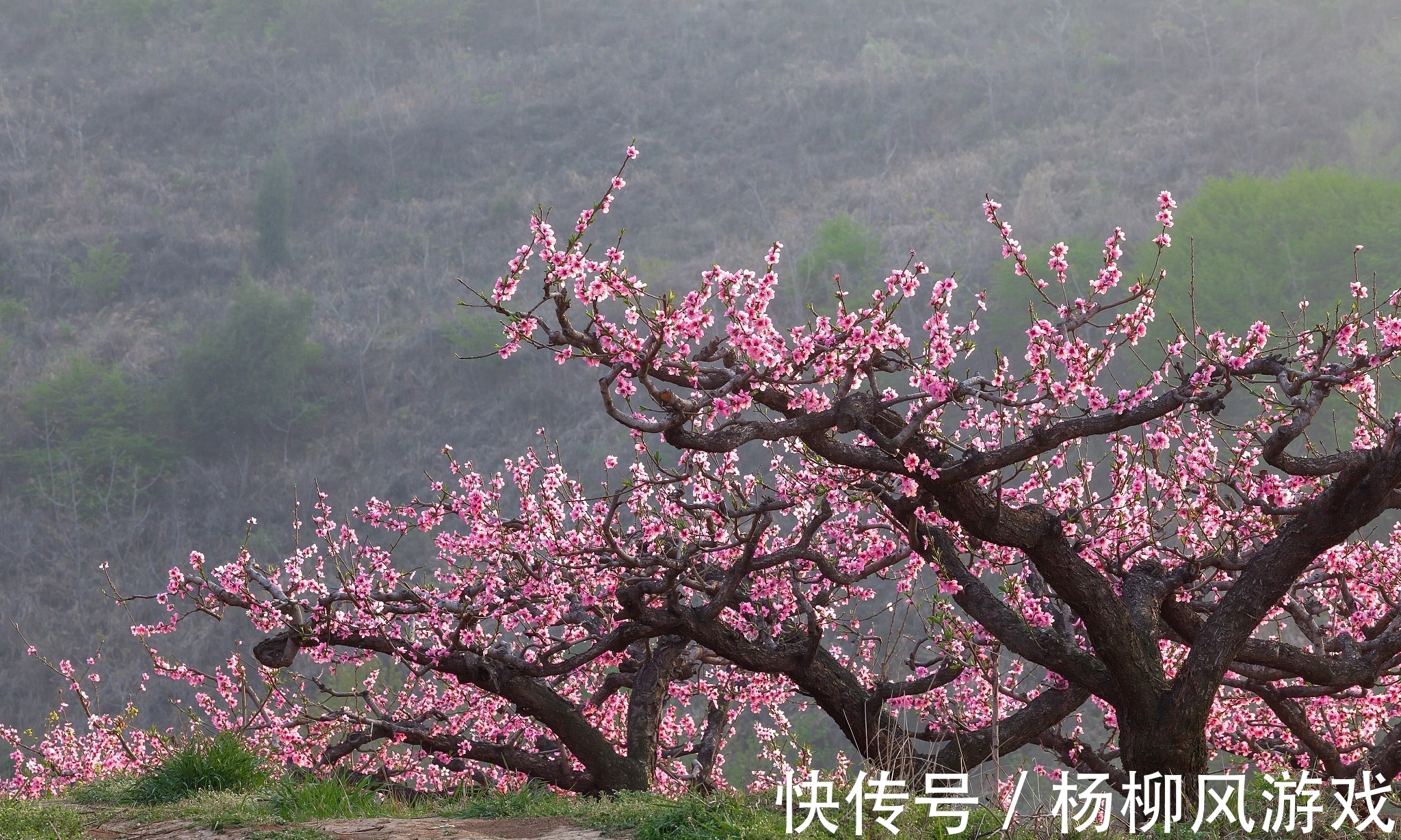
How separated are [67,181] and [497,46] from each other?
52.8ft

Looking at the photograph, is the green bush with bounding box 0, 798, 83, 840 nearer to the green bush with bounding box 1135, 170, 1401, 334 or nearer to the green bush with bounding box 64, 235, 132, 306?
the green bush with bounding box 1135, 170, 1401, 334

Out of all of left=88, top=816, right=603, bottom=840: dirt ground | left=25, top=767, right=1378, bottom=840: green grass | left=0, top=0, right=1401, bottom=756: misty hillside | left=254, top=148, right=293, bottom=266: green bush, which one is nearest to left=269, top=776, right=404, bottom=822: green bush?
left=25, top=767, right=1378, bottom=840: green grass

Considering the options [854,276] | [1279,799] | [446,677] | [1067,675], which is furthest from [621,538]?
[854,276]

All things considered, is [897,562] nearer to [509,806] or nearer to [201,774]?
[509,806]

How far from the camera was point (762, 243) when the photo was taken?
1420 inches

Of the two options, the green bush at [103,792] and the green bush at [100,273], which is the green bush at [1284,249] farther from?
the green bush at [100,273]

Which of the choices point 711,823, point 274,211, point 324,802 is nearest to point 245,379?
point 274,211

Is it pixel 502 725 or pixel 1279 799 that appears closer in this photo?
pixel 1279 799

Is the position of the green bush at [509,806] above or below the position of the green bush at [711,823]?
below

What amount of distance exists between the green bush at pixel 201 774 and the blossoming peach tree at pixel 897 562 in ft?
1.44

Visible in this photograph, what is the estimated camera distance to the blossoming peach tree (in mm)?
5387

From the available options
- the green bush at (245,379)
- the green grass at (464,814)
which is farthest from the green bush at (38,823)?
the green bush at (245,379)

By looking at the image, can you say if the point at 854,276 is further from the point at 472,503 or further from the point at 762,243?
the point at 472,503

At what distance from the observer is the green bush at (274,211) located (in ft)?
119
